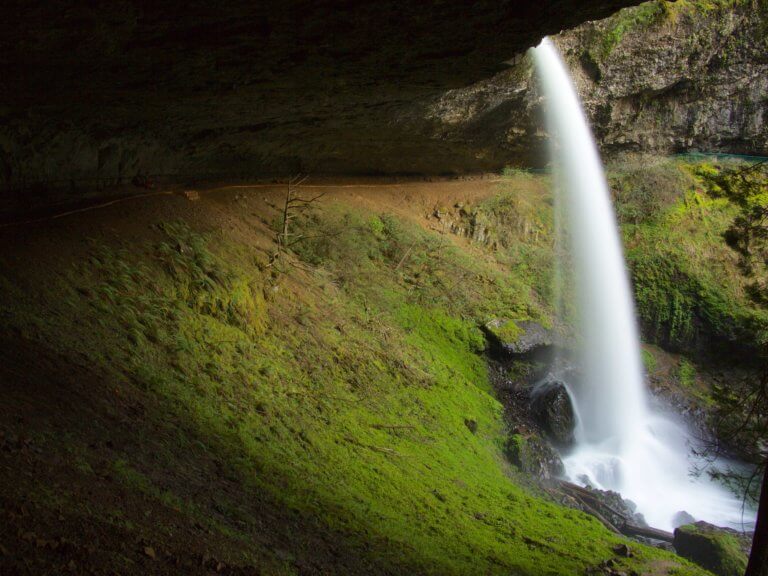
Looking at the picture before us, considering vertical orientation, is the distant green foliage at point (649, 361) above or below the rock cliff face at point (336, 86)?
below

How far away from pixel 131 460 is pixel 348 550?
1.93 m

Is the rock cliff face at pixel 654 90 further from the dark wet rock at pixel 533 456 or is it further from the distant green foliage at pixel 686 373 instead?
the dark wet rock at pixel 533 456

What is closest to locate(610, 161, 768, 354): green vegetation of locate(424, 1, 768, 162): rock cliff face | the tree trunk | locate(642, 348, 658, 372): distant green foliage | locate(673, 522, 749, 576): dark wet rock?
locate(642, 348, 658, 372): distant green foliage

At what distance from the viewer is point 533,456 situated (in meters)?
10.4

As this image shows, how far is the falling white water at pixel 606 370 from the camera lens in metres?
11.8

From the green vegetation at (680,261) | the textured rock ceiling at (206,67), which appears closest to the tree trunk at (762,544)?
the textured rock ceiling at (206,67)

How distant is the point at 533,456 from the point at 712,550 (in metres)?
2.84

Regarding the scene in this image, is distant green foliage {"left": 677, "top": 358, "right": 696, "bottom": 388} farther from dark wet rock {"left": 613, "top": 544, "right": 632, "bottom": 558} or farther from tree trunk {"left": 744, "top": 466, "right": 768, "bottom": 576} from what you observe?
tree trunk {"left": 744, "top": 466, "right": 768, "bottom": 576}

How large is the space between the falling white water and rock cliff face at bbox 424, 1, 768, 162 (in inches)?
31.9

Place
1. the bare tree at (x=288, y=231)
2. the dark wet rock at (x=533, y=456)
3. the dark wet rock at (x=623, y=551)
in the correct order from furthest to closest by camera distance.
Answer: the bare tree at (x=288, y=231) < the dark wet rock at (x=533, y=456) < the dark wet rock at (x=623, y=551)

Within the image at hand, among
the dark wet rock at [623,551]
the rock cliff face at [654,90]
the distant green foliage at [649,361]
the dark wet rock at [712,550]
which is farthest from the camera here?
the rock cliff face at [654,90]

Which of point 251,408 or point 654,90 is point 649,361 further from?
point 251,408

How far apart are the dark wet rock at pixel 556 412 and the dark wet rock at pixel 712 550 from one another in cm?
287

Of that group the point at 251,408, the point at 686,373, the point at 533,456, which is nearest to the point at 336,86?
the point at 251,408
